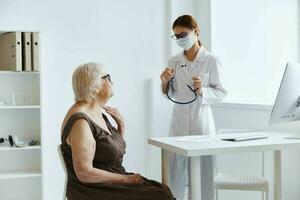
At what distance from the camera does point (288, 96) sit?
2.74 meters

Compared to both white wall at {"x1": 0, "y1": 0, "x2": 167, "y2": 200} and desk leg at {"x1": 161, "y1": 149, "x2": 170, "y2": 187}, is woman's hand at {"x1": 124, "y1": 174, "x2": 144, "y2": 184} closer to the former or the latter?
desk leg at {"x1": 161, "y1": 149, "x2": 170, "y2": 187}

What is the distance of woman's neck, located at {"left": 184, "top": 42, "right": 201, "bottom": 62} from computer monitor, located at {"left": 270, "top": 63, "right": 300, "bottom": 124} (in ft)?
2.42

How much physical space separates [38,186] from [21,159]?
0.27m

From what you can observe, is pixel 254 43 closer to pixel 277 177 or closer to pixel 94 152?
pixel 277 177

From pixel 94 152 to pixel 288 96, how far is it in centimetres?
111

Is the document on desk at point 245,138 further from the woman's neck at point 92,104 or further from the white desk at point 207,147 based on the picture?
the woman's neck at point 92,104

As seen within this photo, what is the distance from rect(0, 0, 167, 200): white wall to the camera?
13.8 feet

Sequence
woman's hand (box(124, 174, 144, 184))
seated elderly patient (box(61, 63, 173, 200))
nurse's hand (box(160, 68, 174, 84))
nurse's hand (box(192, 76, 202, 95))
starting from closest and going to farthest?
seated elderly patient (box(61, 63, 173, 200)) < woman's hand (box(124, 174, 144, 184)) < nurse's hand (box(192, 76, 202, 95)) < nurse's hand (box(160, 68, 174, 84))

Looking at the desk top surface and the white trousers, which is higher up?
the desk top surface

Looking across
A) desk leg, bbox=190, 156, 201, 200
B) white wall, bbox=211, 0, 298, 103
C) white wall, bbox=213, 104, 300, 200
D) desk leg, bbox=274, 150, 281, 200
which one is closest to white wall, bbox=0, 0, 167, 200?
white wall, bbox=211, 0, 298, 103

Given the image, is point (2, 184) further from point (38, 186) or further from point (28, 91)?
point (28, 91)

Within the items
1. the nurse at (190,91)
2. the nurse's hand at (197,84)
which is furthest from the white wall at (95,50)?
the nurse's hand at (197,84)

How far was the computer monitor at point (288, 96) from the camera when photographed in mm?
2715

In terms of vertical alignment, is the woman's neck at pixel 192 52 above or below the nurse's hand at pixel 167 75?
above
